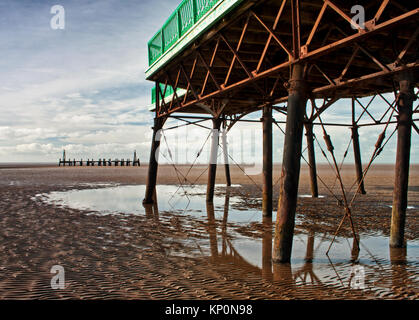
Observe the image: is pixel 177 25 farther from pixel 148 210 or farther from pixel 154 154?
pixel 148 210

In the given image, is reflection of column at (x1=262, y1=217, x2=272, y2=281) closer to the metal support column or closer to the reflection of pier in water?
the reflection of pier in water

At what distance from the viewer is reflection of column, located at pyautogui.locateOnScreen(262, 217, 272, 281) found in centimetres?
598

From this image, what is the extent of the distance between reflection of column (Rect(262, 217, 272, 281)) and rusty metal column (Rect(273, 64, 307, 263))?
0.25 meters

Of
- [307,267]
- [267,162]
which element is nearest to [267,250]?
[307,267]

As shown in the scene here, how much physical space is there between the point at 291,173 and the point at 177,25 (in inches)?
281

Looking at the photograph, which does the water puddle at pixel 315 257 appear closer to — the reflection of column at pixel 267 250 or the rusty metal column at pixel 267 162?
the reflection of column at pixel 267 250

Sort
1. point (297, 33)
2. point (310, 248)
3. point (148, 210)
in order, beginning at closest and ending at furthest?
point (297, 33), point (310, 248), point (148, 210)

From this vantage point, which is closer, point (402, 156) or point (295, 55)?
point (295, 55)

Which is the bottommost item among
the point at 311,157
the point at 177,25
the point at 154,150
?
the point at 311,157

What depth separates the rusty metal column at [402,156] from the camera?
7.47 m

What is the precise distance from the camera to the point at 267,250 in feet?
24.9

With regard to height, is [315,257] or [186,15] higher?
[186,15]

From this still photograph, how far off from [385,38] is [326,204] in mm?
7682
